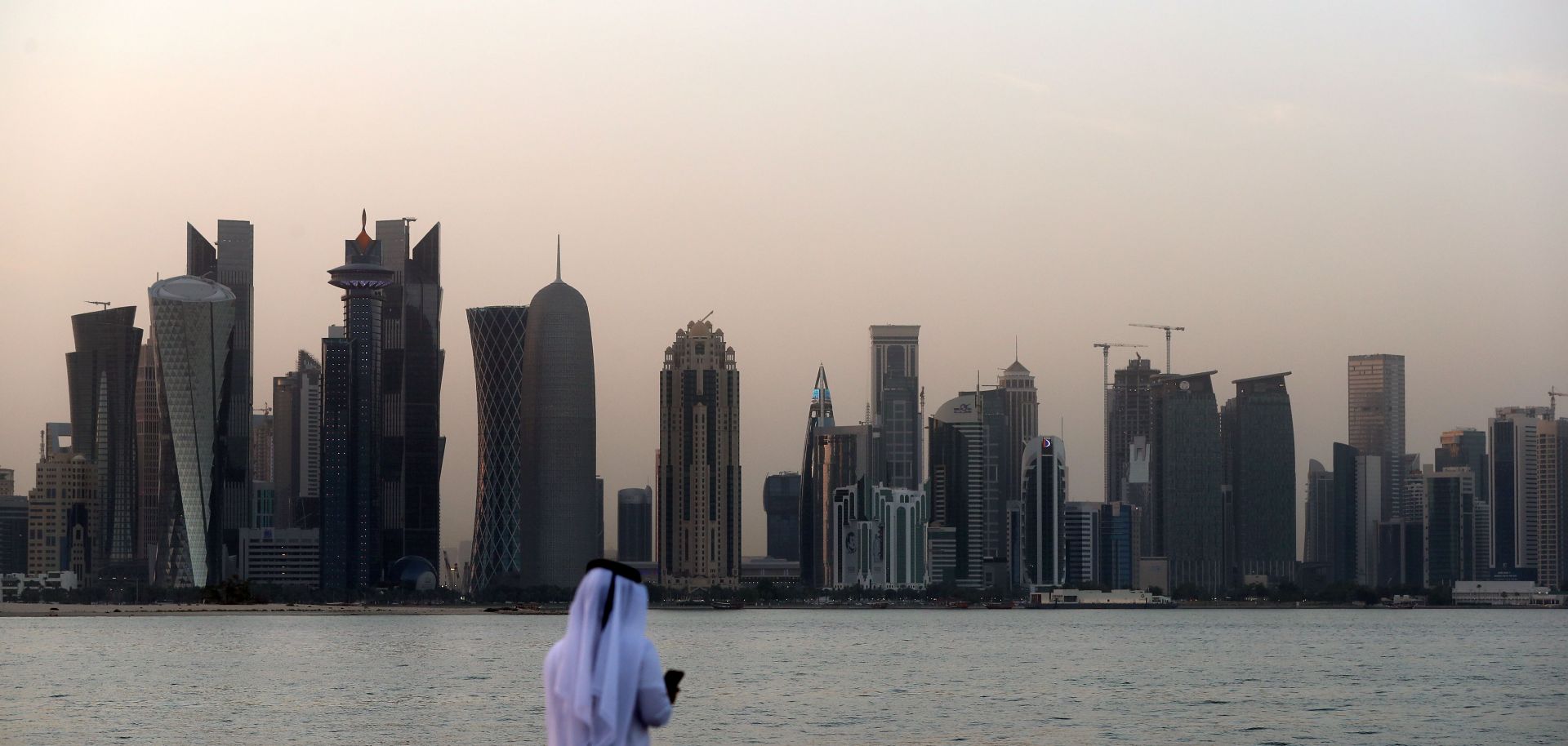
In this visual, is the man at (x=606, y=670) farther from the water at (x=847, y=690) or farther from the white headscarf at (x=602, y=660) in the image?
the water at (x=847, y=690)

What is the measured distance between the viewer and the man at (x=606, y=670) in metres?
10.1

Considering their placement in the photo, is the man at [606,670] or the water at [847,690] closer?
the man at [606,670]

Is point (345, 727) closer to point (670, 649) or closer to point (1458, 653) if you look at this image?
point (670, 649)

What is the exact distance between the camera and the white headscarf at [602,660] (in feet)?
33.2

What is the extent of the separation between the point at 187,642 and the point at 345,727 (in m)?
83.4

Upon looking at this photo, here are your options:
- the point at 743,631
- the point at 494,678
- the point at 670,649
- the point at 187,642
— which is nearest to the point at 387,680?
the point at 494,678

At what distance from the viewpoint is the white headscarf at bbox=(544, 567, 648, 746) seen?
10109mm

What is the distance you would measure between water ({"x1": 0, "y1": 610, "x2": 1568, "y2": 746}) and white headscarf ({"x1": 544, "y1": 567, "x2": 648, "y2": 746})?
150 feet

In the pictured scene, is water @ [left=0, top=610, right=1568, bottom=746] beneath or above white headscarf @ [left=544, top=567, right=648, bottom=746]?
beneath

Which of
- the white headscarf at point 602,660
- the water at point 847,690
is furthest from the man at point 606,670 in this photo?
the water at point 847,690

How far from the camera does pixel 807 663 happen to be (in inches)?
4186

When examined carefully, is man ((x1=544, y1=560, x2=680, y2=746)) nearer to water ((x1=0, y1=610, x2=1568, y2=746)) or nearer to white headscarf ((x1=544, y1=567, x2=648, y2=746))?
white headscarf ((x1=544, y1=567, x2=648, y2=746))

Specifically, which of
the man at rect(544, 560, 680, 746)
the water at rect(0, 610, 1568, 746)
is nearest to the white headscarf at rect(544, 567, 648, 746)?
the man at rect(544, 560, 680, 746)

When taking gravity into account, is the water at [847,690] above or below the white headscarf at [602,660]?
below
